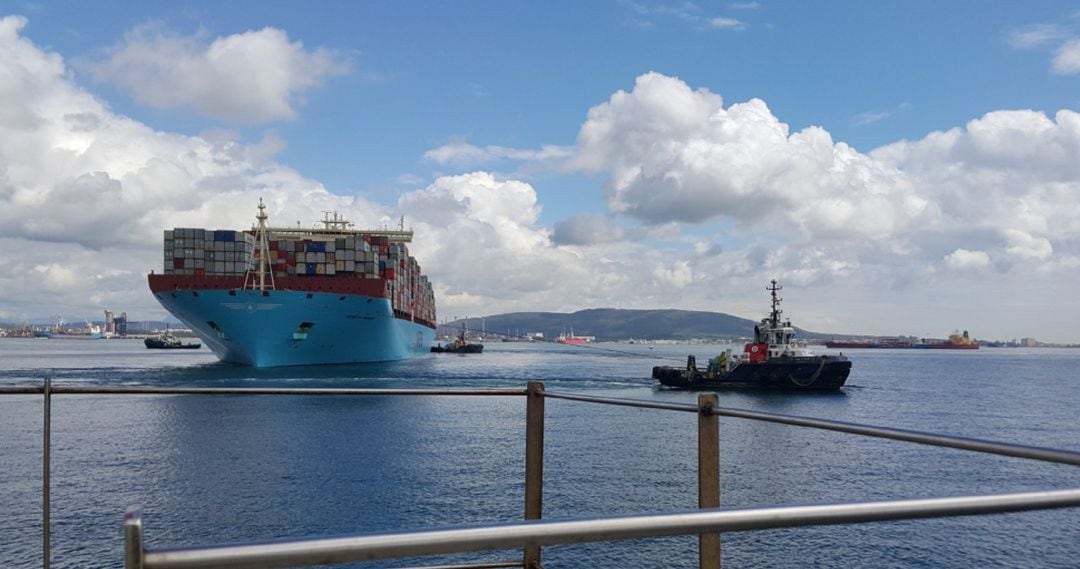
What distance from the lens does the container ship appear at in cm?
5550

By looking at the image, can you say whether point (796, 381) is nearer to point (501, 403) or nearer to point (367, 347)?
point (501, 403)

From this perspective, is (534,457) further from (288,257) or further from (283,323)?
(288,257)

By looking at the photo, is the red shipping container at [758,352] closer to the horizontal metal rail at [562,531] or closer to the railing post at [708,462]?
the railing post at [708,462]

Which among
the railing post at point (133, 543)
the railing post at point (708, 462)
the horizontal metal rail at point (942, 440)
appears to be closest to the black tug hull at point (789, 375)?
the railing post at point (708, 462)

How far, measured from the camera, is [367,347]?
6569cm

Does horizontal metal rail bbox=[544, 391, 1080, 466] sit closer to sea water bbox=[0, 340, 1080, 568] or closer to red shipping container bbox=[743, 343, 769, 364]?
sea water bbox=[0, 340, 1080, 568]

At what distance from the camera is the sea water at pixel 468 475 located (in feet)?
58.1

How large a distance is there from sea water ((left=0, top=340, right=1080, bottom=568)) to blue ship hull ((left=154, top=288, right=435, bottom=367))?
10.3 meters

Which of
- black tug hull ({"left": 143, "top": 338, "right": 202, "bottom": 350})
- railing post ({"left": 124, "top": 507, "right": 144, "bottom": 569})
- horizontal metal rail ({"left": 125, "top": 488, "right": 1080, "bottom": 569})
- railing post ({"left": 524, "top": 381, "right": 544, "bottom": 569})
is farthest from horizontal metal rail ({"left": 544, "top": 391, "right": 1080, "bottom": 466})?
black tug hull ({"left": 143, "top": 338, "right": 202, "bottom": 350})

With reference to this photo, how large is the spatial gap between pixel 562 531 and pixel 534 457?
3.44m

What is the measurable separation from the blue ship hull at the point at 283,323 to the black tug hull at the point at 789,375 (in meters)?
27.5

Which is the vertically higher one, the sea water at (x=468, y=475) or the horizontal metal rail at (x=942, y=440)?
the horizontal metal rail at (x=942, y=440)

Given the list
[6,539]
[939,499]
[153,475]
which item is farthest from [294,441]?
[939,499]

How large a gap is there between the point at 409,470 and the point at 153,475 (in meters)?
7.82
